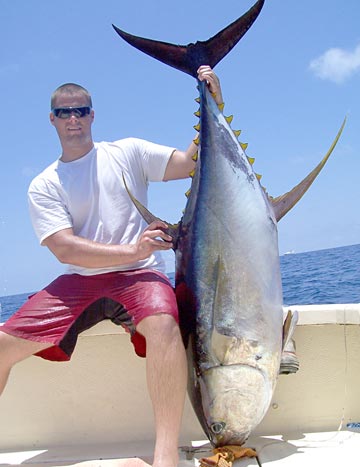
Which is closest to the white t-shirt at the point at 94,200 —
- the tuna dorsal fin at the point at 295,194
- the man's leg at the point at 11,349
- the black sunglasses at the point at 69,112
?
the black sunglasses at the point at 69,112

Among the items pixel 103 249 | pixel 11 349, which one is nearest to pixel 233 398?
pixel 103 249

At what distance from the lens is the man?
1.99 metres

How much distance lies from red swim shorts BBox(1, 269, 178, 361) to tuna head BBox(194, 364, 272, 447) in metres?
0.33

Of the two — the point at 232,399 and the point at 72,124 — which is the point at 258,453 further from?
the point at 72,124

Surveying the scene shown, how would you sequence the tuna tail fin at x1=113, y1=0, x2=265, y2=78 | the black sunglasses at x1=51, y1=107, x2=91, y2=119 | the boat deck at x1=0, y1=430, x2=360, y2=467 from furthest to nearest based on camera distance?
the black sunglasses at x1=51, y1=107, x2=91, y2=119
the tuna tail fin at x1=113, y1=0, x2=265, y2=78
the boat deck at x1=0, y1=430, x2=360, y2=467

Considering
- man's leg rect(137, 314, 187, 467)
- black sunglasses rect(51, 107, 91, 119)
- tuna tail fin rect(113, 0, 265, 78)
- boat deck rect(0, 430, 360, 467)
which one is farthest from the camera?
black sunglasses rect(51, 107, 91, 119)

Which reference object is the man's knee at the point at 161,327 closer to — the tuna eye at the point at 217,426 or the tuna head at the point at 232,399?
the tuna head at the point at 232,399

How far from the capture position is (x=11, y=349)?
222 cm

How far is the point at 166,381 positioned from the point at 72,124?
1.33 m

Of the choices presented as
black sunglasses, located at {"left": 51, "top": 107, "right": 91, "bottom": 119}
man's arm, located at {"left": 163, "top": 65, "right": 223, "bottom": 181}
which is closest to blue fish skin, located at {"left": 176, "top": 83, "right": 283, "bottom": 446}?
man's arm, located at {"left": 163, "top": 65, "right": 223, "bottom": 181}

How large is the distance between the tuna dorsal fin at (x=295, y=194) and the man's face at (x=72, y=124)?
102 cm

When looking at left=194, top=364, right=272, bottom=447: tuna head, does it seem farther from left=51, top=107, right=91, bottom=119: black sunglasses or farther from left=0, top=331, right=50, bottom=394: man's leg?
left=51, top=107, right=91, bottom=119: black sunglasses

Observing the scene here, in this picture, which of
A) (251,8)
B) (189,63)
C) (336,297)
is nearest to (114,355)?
(189,63)

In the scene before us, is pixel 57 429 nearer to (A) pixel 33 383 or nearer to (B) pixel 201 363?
(A) pixel 33 383
